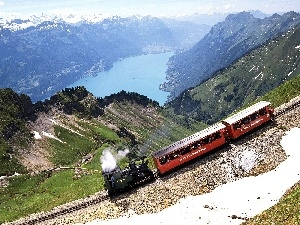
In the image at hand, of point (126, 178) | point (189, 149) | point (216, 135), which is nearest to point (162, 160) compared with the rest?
point (189, 149)

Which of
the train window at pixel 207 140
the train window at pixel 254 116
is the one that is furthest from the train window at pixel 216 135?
the train window at pixel 254 116

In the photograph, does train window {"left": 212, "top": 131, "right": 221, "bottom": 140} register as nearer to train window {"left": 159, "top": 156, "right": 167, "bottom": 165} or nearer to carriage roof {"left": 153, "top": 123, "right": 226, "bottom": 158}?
carriage roof {"left": 153, "top": 123, "right": 226, "bottom": 158}

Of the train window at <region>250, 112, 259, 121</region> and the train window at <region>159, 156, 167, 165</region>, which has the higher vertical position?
the train window at <region>250, 112, 259, 121</region>

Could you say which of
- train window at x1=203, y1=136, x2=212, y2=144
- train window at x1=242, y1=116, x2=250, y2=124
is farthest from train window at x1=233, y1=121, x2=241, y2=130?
train window at x1=203, y1=136, x2=212, y2=144

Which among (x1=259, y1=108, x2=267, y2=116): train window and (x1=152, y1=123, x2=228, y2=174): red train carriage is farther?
(x1=259, y1=108, x2=267, y2=116): train window

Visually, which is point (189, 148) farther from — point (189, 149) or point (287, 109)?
point (287, 109)

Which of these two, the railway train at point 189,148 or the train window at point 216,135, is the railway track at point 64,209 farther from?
the train window at point 216,135

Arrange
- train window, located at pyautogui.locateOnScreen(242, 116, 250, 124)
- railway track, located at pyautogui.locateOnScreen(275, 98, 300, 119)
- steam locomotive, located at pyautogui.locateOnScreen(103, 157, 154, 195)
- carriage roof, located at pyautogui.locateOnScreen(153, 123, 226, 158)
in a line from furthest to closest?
1. railway track, located at pyautogui.locateOnScreen(275, 98, 300, 119)
2. train window, located at pyautogui.locateOnScreen(242, 116, 250, 124)
3. carriage roof, located at pyautogui.locateOnScreen(153, 123, 226, 158)
4. steam locomotive, located at pyautogui.locateOnScreen(103, 157, 154, 195)
